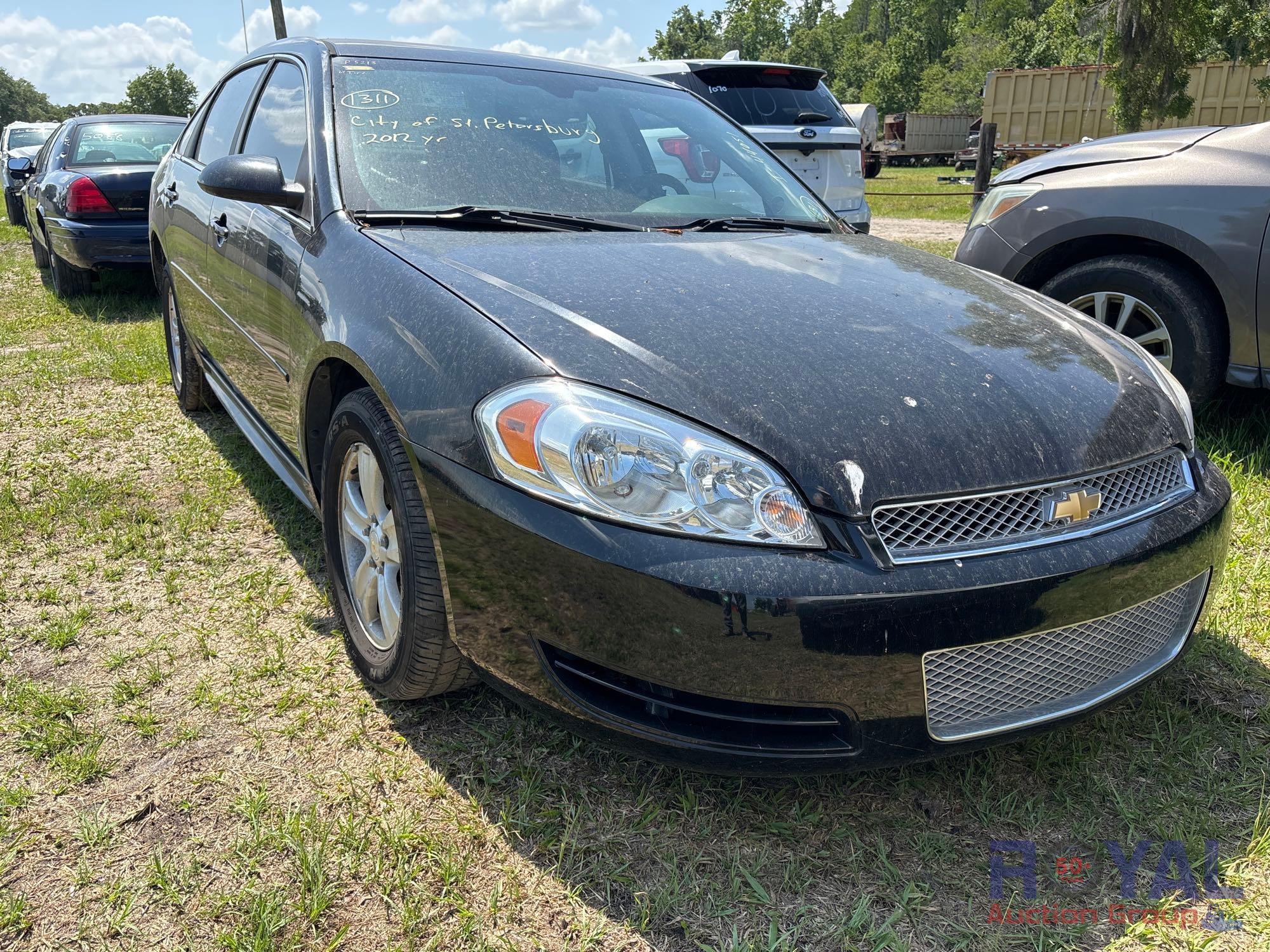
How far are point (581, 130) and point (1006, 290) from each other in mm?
1321

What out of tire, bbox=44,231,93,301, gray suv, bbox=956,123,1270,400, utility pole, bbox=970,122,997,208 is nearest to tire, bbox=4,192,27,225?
tire, bbox=44,231,93,301

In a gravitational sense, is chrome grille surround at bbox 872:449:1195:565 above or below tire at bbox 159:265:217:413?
above

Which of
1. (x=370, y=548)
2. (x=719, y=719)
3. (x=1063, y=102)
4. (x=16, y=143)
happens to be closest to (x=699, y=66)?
(x=370, y=548)

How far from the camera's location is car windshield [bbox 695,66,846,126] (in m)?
7.43

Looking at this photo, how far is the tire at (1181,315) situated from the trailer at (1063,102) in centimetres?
2030

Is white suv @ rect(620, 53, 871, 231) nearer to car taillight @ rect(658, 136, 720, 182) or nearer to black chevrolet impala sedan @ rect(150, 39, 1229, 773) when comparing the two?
car taillight @ rect(658, 136, 720, 182)

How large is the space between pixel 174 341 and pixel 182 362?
0.49 ft

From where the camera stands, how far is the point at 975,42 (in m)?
64.9

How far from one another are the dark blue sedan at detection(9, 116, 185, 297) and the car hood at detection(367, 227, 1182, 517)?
17.8 feet

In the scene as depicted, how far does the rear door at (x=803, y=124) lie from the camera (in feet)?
24.8

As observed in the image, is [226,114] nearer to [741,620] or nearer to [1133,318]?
[741,620]

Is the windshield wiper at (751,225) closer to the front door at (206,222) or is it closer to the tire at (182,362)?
the front door at (206,222)

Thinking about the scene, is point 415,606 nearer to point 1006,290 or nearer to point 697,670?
point 697,670

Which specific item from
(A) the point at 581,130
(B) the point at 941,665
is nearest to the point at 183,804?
(B) the point at 941,665
